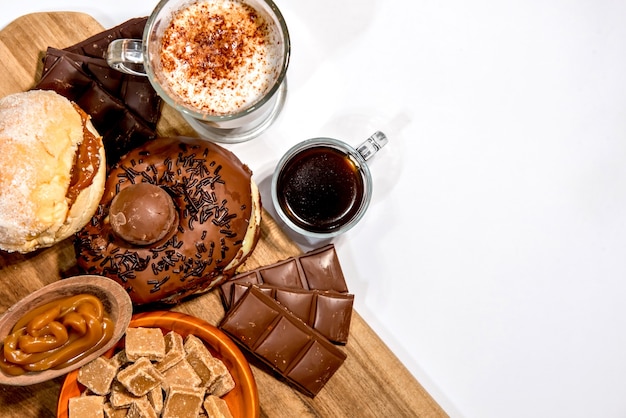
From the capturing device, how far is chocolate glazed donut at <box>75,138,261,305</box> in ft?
6.34

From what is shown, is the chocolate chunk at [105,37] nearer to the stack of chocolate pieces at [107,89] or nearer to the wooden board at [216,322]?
the stack of chocolate pieces at [107,89]

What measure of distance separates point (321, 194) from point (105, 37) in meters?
0.96

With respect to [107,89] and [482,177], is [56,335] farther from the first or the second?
[482,177]

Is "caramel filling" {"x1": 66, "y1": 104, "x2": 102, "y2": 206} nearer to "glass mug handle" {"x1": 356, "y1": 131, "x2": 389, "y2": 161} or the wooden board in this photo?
the wooden board

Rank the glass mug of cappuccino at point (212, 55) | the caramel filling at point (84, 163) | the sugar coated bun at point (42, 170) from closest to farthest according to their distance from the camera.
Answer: the sugar coated bun at point (42, 170) < the caramel filling at point (84, 163) < the glass mug of cappuccino at point (212, 55)

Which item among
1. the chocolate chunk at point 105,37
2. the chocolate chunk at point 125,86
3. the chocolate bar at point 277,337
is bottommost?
the chocolate bar at point 277,337

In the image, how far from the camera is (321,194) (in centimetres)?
217

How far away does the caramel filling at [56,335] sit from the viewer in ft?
5.77

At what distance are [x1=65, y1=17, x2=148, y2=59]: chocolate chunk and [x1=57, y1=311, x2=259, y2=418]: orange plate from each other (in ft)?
3.13

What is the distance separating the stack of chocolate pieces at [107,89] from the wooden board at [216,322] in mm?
166

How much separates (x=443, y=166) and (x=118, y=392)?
1.46 meters

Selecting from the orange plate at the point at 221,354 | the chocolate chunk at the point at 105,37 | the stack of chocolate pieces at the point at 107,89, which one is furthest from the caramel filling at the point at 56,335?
the chocolate chunk at the point at 105,37

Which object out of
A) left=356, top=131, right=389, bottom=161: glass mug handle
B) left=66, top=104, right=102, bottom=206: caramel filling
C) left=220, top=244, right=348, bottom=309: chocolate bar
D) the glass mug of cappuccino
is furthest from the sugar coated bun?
left=356, top=131, right=389, bottom=161: glass mug handle

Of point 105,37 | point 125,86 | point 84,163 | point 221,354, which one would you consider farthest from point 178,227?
point 105,37
